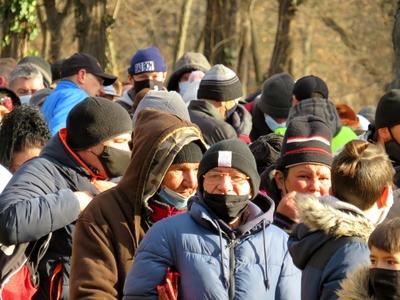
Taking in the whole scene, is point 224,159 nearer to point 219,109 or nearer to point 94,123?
point 94,123

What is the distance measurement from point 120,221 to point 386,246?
1.92 m

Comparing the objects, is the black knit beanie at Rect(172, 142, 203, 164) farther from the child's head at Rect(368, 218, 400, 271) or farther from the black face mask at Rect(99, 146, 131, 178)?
the child's head at Rect(368, 218, 400, 271)

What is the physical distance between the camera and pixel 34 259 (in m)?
7.86

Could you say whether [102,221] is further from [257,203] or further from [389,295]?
[389,295]

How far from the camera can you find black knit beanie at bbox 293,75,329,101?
11.5m

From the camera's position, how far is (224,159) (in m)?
6.98

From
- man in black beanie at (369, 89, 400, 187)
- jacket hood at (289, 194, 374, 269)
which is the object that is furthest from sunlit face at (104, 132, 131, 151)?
jacket hood at (289, 194, 374, 269)

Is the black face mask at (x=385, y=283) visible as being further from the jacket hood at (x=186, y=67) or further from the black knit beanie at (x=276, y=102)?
the jacket hood at (x=186, y=67)

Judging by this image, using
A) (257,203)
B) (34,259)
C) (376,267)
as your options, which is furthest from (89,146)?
(376,267)

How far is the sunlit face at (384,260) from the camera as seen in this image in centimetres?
570

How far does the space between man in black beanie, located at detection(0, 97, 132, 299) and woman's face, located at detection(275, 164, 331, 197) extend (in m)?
0.93

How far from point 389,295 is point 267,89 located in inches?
257

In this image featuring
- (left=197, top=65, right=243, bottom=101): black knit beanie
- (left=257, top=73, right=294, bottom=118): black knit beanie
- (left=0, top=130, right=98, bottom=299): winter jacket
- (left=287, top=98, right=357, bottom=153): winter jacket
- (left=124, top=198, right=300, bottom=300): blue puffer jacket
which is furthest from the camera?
(left=257, top=73, right=294, bottom=118): black knit beanie

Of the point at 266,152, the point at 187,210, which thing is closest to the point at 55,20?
the point at 266,152
